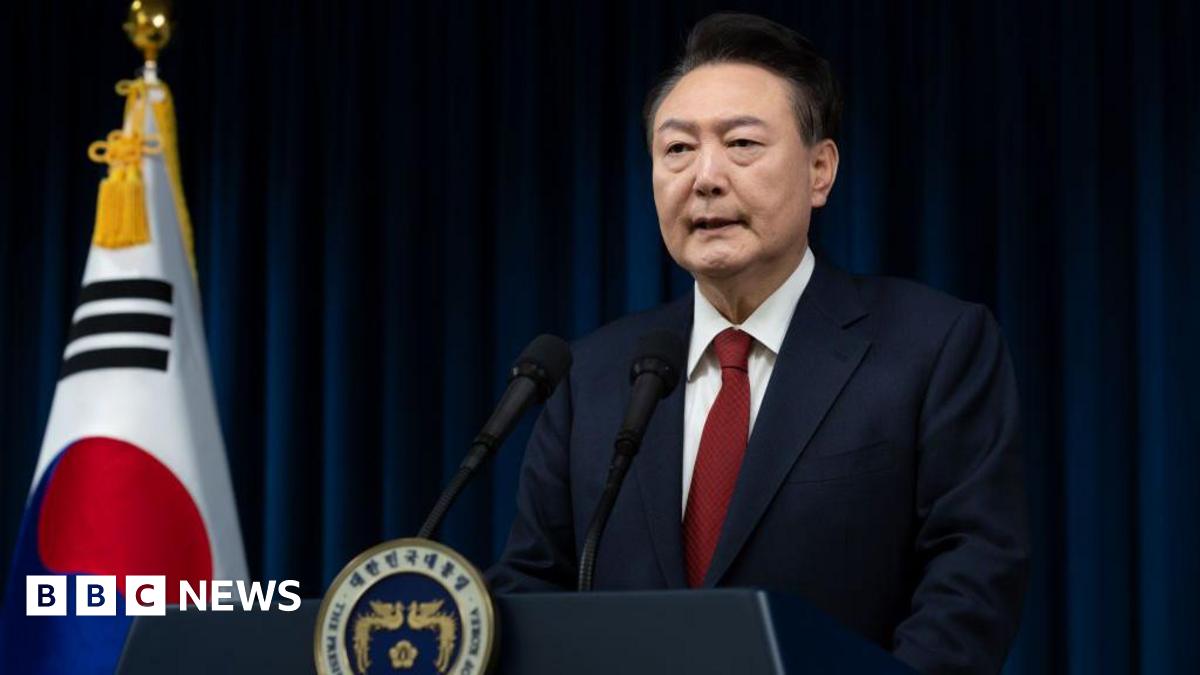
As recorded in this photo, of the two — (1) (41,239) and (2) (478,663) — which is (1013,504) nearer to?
(2) (478,663)

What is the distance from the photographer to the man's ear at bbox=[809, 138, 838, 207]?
1935mm

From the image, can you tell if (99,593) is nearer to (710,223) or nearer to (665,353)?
(710,223)

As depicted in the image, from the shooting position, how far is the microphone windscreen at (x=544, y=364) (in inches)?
57.5

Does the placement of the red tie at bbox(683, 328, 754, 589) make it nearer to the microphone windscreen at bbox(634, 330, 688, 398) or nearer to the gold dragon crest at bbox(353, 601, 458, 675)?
the microphone windscreen at bbox(634, 330, 688, 398)

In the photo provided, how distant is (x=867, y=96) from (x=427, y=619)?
2.38 meters

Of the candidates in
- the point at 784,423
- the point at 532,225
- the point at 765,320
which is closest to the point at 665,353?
the point at 784,423

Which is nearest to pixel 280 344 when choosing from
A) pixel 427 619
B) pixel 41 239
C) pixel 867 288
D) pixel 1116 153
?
pixel 41 239

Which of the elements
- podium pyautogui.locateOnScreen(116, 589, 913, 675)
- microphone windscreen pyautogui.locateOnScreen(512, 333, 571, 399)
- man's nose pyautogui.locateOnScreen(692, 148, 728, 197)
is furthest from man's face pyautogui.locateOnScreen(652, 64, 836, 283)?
podium pyautogui.locateOnScreen(116, 589, 913, 675)

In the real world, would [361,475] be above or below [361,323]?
below

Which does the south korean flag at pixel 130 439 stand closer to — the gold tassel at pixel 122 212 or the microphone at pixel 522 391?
the gold tassel at pixel 122 212

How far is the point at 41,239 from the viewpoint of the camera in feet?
12.6

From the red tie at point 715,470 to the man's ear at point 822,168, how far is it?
24 cm

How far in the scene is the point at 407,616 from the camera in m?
1.12

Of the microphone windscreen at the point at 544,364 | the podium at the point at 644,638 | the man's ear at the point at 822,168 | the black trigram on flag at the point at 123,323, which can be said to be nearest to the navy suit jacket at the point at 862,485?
the man's ear at the point at 822,168
